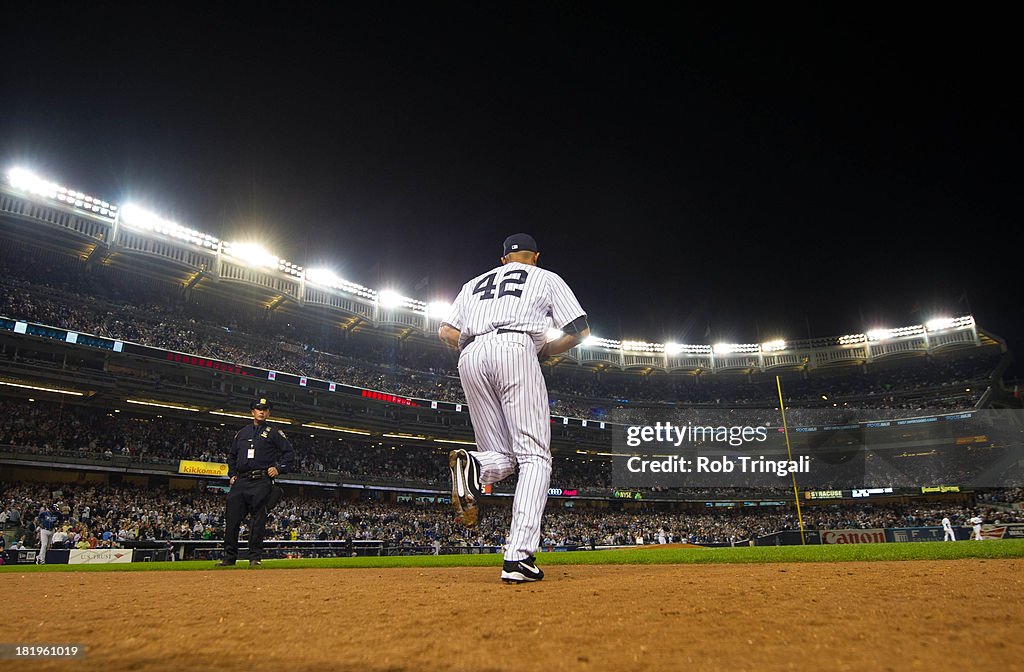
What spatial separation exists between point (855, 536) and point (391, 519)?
63.7 feet

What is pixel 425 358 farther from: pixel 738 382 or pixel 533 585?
pixel 533 585

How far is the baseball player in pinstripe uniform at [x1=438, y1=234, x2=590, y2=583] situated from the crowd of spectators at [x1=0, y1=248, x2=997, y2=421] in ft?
78.5

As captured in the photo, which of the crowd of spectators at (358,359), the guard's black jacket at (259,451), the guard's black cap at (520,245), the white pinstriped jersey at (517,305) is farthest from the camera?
the crowd of spectators at (358,359)

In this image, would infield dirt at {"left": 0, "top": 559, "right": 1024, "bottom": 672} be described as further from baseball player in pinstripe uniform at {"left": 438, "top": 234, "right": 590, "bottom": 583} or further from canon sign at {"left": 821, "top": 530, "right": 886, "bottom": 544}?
canon sign at {"left": 821, "top": 530, "right": 886, "bottom": 544}

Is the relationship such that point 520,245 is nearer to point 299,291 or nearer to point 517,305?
point 517,305

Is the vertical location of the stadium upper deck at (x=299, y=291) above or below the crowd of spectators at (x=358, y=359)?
above

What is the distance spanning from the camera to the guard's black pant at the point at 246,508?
604 cm

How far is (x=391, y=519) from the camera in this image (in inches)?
1056

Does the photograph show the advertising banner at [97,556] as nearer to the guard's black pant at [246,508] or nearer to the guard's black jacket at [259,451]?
the guard's black pant at [246,508]

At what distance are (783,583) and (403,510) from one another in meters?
27.9

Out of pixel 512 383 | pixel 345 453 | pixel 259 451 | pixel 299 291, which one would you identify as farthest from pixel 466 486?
pixel 299 291

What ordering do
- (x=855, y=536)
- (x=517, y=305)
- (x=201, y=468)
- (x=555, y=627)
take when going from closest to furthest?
(x=555, y=627) → (x=517, y=305) → (x=201, y=468) → (x=855, y=536)

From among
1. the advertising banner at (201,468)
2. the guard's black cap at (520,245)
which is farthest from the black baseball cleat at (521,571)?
the advertising banner at (201,468)

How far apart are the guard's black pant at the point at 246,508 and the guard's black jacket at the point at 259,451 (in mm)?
143
